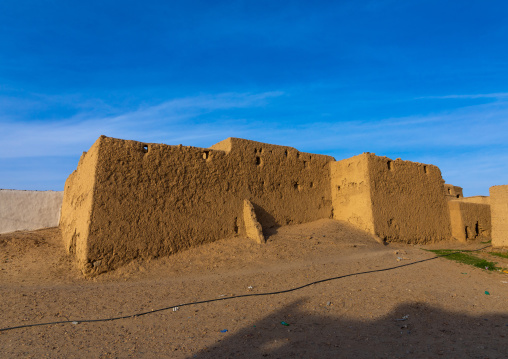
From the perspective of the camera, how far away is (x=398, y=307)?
6.61 metres

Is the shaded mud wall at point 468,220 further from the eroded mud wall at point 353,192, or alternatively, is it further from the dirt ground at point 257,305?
the eroded mud wall at point 353,192

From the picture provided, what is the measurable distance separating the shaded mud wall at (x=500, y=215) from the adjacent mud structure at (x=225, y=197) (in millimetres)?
3131

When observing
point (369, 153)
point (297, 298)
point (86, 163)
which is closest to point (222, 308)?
point (297, 298)

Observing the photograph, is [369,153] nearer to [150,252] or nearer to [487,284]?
[487,284]

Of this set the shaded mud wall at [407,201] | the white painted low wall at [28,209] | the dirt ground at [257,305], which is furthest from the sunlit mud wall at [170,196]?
the white painted low wall at [28,209]

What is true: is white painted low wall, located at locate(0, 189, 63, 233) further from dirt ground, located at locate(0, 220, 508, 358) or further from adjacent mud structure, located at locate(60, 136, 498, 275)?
dirt ground, located at locate(0, 220, 508, 358)

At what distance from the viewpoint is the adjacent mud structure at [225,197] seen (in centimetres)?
1005

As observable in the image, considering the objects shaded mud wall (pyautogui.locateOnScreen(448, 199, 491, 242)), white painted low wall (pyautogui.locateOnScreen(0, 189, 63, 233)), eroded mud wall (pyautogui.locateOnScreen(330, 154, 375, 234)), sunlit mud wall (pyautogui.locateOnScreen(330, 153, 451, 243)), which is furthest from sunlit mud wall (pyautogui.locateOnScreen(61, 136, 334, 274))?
shaded mud wall (pyautogui.locateOnScreen(448, 199, 491, 242))

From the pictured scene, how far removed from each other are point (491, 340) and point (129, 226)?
854 centimetres

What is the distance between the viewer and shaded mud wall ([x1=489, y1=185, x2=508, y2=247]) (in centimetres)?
1219

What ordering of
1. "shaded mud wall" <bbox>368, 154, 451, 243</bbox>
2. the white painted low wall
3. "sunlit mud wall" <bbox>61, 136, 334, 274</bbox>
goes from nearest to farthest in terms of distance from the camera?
"sunlit mud wall" <bbox>61, 136, 334, 274</bbox> < "shaded mud wall" <bbox>368, 154, 451, 243</bbox> < the white painted low wall

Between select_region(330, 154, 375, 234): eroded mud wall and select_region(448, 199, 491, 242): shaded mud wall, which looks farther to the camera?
select_region(448, 199, 491, 242): shaded mud wall

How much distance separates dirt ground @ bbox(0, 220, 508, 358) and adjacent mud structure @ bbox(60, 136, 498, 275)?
0.65m

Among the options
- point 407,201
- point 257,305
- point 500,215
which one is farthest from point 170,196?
point 500,215
